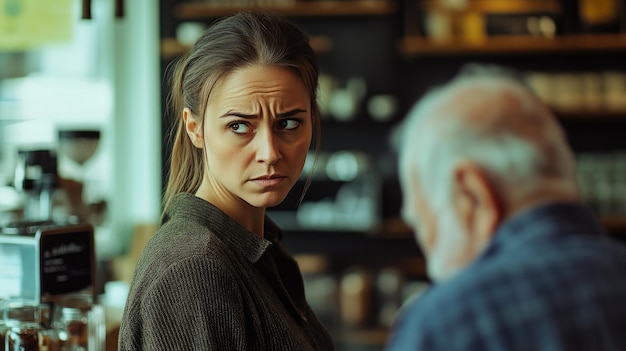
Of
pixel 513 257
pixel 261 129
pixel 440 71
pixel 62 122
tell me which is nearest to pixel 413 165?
pixel 513 257

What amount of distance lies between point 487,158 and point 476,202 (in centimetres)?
6

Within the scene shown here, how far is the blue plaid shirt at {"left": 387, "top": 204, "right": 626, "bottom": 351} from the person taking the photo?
0.96 meters

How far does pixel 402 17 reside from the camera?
5.72 m

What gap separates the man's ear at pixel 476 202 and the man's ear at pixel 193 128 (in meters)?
0.89

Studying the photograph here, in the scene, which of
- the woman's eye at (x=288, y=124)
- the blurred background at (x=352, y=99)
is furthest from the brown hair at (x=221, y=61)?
the blurred background at (x=352, y=99)

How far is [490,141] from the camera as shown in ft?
3.48

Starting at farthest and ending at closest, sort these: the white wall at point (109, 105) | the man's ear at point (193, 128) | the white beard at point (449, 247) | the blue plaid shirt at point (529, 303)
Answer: the white wall at point (109, 105) → the man's ear at point (193, 128) → the white beard at point (449, 247) → the blue plaid shirt at point (529, 303)

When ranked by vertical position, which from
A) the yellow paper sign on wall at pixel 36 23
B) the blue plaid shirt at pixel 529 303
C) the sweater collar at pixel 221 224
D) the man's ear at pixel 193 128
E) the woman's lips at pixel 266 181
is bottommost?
the sweater collar at pixel 221 224

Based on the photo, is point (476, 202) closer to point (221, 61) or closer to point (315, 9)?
point (221, 61)

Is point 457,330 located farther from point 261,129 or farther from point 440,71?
point 440,71

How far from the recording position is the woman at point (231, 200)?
5.14 feet

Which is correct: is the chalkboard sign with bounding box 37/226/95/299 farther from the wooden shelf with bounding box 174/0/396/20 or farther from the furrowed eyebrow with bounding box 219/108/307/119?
the wooden shelf with bounding box 174/0/396/20

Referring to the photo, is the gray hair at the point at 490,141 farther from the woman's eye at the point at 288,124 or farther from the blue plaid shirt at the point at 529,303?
the woman's eye at the point at 288,124

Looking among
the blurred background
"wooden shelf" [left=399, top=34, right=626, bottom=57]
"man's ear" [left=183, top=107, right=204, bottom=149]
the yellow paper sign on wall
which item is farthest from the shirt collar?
"wooden shelf" [left=399, top=34, right=626, bottom=57]
